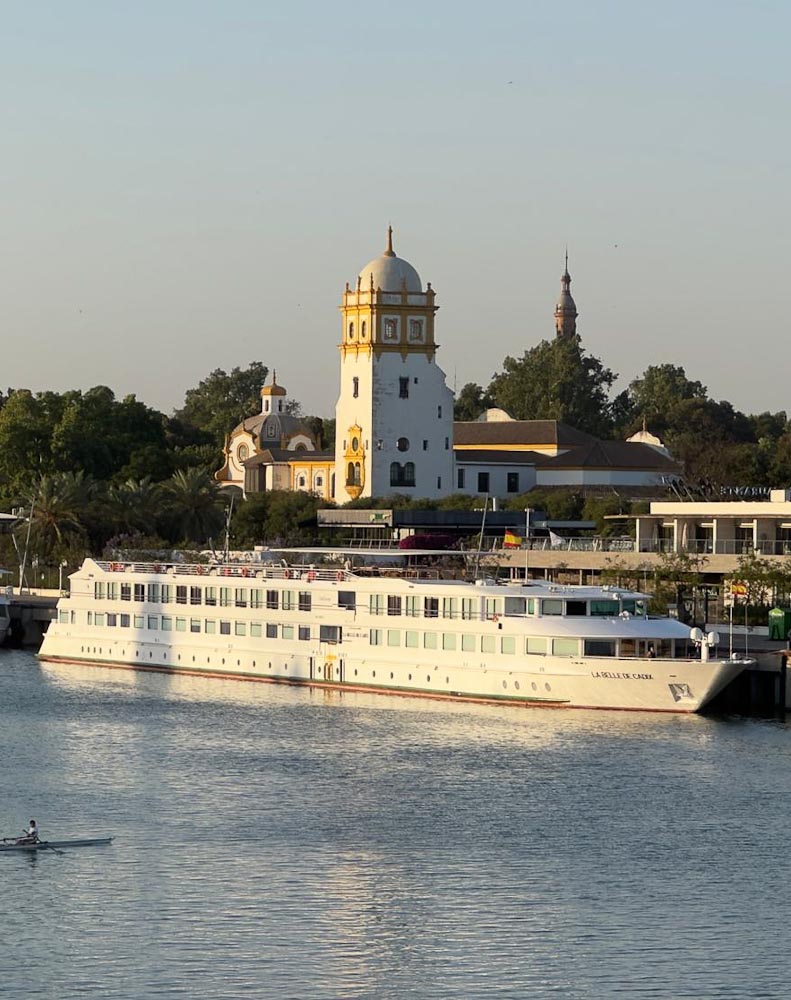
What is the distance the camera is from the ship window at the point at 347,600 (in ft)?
296

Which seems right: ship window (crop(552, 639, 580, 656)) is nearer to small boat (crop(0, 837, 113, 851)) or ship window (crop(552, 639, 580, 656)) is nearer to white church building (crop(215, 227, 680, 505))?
small boat (crop(0, 837, 113, 851))

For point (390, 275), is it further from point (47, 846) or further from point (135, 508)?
point (47, 846)

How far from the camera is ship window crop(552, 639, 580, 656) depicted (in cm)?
8094

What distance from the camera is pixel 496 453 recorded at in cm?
17675

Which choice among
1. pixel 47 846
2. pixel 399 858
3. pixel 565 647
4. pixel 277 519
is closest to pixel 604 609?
pixel 565 647

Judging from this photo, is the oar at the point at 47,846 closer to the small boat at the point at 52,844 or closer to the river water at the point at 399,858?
the small boat at the point at 52,844

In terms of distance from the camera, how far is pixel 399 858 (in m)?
53.8

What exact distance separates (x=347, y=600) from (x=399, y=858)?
3701 cm

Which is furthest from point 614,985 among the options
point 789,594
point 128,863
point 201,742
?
point 789,594

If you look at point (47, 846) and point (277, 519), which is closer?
point (47, 846)

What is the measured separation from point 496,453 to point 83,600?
77287mm

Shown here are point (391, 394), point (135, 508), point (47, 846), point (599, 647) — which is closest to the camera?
point (47, 846)

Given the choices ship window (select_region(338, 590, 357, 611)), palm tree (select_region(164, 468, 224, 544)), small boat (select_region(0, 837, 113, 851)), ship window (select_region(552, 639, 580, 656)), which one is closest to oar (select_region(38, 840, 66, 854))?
small boat (select_region(0, 837, 113, 851))

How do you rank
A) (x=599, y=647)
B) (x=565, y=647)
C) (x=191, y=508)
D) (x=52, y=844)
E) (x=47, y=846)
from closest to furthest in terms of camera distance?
(x=47, y=846)
(x=52, y=844)
(x=599, y=647)
(x=565, y=647)
(x=191, y=508)
